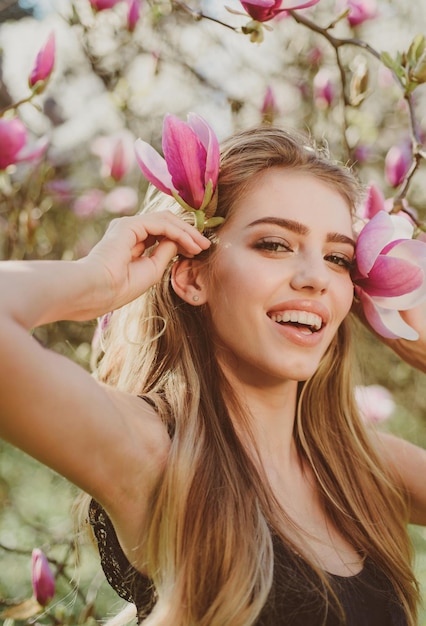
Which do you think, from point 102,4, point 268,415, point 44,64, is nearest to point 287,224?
point 268,415

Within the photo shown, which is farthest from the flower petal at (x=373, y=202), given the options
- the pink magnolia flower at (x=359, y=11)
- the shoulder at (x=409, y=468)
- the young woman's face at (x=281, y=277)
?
the pink magnolia flower at (x=359, y=11)

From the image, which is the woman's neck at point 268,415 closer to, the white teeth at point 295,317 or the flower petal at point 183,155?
the white teeth at point 295,317

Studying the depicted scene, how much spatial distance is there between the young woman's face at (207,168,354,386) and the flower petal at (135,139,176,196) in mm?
162

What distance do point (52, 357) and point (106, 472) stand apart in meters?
0.21

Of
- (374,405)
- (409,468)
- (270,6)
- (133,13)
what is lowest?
(374,405)

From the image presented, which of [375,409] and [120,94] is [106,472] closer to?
[375,409]

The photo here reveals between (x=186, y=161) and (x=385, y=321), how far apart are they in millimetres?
485

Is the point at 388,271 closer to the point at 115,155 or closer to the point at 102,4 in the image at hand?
the point at 102,4

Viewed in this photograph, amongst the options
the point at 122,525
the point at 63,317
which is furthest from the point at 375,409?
the point at 63,317

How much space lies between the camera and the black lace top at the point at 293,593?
4.19 feet

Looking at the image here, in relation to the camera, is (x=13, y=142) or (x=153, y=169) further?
(x=13, y=142)

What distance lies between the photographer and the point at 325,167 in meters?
1.55

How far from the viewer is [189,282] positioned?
150 centimetres

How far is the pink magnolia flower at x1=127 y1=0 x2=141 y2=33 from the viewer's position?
2064mm
